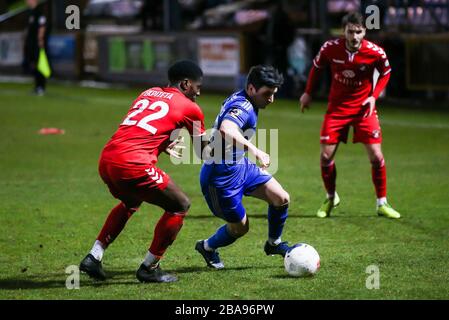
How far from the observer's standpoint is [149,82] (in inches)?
1178

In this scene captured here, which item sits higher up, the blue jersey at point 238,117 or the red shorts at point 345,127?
the blue jersey at point 238,117

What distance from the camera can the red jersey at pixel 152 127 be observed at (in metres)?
7.77

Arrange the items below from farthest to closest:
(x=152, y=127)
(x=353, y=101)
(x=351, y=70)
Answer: (x=353, y=101) → (x=351, y=70) → (x=152, y=127)

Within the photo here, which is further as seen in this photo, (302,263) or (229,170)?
(229,170)

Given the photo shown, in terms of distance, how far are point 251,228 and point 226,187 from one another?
2.27 meters

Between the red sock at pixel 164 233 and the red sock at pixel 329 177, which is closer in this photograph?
the red sock at pixel 164 233

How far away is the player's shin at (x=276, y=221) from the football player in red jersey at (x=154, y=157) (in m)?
1.12

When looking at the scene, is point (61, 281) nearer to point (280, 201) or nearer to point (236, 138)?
point (236, 138)

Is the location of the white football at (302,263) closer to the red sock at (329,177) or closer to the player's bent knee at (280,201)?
the player's bent knee at (280,201)

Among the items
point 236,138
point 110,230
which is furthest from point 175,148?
point 110,230

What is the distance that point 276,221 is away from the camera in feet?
28.7

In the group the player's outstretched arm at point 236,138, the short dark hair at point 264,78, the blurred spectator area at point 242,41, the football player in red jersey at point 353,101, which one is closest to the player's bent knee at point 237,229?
the player's outstretched arm at point 236,138

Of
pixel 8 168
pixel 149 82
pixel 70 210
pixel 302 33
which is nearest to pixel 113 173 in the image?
pixel 70 210
